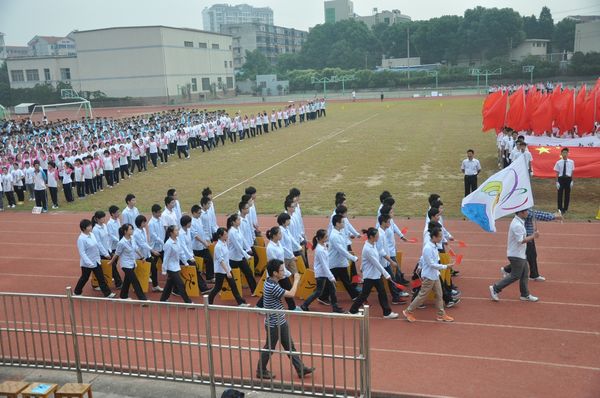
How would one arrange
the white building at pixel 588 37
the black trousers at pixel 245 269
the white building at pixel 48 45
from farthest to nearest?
1. the white building at pixel 48 45
2. the white building at pixel 588 37
3. the black trousers at pixel 245 269

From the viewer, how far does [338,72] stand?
75.8 metres

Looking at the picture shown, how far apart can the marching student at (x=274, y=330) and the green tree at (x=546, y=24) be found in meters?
87.7

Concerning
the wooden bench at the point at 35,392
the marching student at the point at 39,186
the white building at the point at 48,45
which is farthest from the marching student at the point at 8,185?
the white building at the point at 48,45

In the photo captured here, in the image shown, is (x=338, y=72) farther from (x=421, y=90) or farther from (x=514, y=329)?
(x=514, y=329)

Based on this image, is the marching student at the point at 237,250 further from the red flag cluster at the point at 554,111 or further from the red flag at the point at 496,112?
the red flag at the point at 496,112

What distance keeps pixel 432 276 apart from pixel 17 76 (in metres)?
76.6

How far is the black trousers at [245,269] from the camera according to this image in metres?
9.01

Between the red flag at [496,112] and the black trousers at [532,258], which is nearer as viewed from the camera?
the black trousers at [532,258]

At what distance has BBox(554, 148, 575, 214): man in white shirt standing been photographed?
1310 centimetres

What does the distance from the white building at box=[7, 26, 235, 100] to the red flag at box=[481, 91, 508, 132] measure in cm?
5176

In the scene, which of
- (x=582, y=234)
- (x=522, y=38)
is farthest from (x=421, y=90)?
(x=582, y=234)

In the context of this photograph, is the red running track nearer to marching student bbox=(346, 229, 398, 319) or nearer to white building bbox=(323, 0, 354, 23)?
marching student bbox=(346, 229, 398, 319)

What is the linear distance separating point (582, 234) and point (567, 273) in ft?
8.34

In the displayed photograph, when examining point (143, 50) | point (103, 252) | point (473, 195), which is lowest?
point (103, 252)
